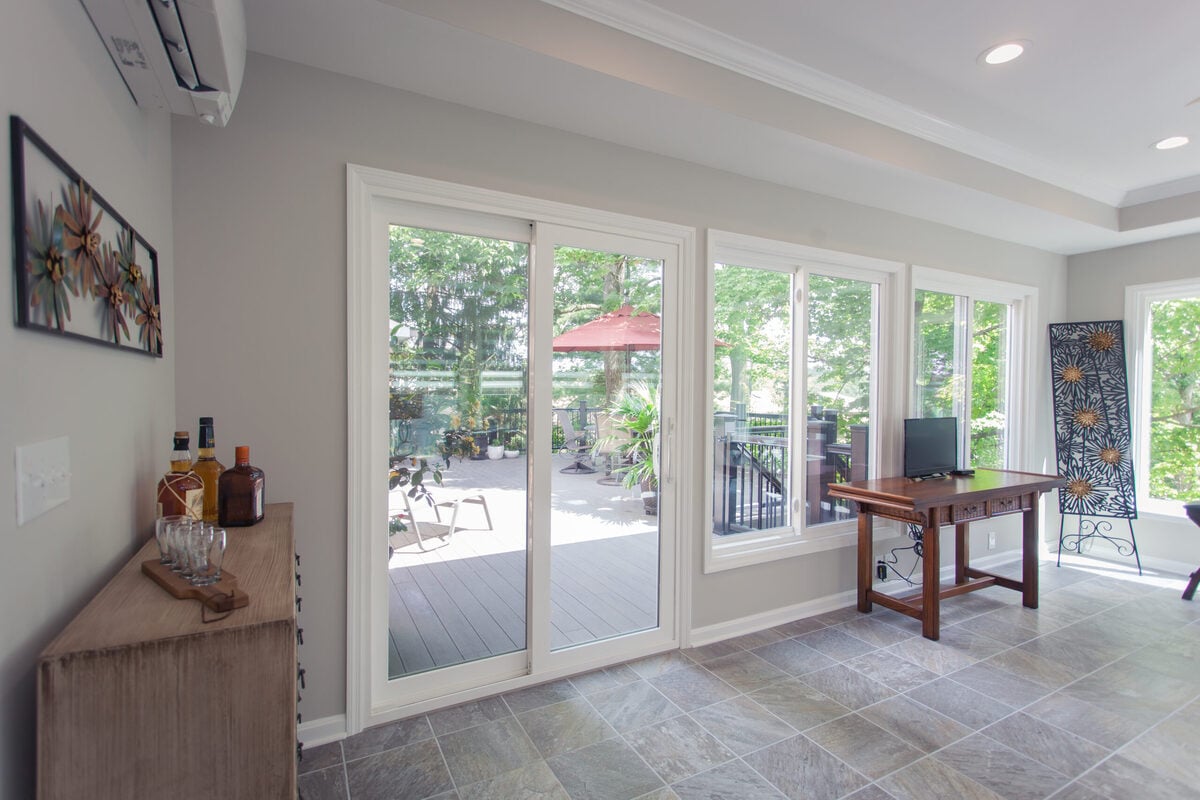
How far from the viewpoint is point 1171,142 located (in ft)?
10.7

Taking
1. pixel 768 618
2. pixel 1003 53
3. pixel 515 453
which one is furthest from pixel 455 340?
pixel 1003 53

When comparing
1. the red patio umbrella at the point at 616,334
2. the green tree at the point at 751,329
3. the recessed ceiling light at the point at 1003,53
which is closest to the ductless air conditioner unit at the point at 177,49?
the red patio umbrella at the point at 616,334

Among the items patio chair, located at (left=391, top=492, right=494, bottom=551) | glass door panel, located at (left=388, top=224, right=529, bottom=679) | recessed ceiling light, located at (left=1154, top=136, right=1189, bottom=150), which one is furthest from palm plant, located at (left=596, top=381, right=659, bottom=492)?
recessed ceiling light, located at (left=1154, top=136, right=1189, bottom=150)

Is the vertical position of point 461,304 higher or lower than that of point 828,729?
higher

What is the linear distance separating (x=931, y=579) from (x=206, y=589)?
3.36 metres

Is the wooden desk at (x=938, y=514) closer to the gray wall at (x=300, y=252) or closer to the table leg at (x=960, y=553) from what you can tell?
the table leg at (x=960, y=553)

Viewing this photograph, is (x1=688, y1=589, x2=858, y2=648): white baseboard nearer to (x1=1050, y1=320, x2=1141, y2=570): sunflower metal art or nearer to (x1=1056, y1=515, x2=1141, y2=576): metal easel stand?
(x1=1056, y1=515, x2=1141, y2=576): metal easel stand

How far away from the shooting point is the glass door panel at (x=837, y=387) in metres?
3.59

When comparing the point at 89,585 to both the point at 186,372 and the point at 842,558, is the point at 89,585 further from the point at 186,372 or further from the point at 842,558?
the point at 842,558

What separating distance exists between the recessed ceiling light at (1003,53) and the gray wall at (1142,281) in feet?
10.6

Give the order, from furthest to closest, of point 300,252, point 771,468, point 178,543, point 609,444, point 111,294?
point 771,468 → point 609,444 → point 300,252 → point 111,294 → point 178,543

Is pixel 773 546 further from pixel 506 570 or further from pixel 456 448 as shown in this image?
pixel 456 448

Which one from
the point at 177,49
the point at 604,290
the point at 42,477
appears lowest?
the point at 42,477

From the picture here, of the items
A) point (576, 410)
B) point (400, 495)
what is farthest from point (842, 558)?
point (400, 495)
